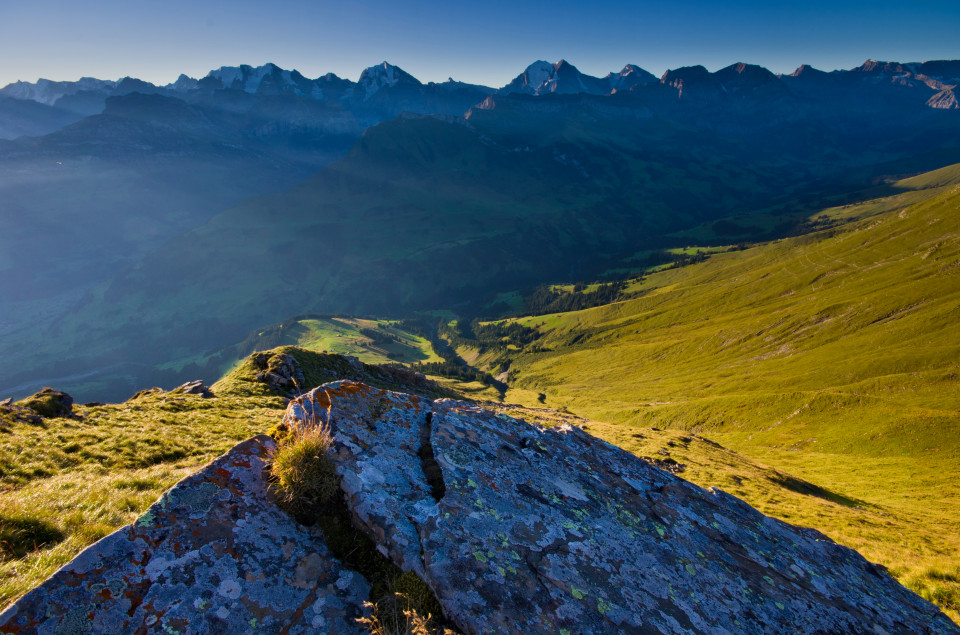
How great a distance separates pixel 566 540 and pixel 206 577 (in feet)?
20.8

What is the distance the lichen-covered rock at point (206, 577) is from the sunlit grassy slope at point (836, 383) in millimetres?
22576

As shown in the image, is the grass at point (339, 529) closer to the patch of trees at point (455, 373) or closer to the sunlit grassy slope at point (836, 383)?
the sunlit grassy slope at point (836, 383)

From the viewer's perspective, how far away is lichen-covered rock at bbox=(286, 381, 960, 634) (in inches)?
264

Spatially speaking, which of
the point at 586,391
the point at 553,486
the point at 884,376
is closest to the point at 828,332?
the point at 884,376

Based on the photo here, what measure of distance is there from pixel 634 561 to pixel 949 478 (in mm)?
76187

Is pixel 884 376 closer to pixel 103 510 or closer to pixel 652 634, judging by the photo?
pixel 652 634

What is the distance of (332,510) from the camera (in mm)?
7484

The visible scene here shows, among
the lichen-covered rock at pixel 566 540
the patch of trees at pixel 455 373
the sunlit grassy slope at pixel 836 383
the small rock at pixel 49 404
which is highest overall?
the lichen-covered rock at pixel 566 540

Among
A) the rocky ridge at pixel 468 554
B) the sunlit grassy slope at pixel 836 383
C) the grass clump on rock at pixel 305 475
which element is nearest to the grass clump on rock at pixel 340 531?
the grass clump on rock at pixel 305 475

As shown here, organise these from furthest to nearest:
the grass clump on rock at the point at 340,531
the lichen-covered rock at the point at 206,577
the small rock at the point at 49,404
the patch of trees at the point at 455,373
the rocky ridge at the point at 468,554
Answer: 1. the patch of trees at the point at 455,373
2. the small rock at the point at 49,404
3. the grass clump on rock at the point at 340,531
4. the rocky ridge at the point at 468,554
5. the lichen-covered rock at the point at 206,577

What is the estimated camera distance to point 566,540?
8.02 meters

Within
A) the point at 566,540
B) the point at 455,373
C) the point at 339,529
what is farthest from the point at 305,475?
the point at 455,373

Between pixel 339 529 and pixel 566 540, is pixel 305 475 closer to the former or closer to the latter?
pixel 339 529

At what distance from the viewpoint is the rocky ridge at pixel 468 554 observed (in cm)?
546
